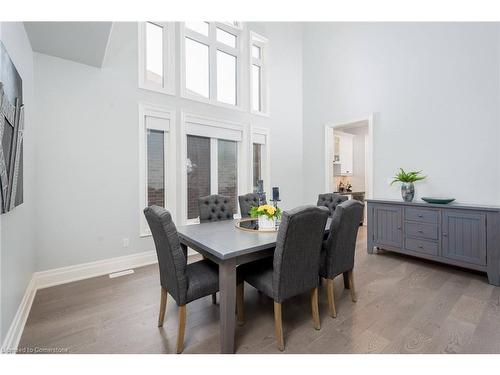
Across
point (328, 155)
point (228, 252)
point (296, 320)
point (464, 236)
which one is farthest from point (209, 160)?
point (464, 236)

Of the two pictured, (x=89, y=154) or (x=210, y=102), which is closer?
(x=89, y=154)

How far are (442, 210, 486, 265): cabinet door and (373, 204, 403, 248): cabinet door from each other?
538 millimetres

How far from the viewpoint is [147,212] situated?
1.79 meters

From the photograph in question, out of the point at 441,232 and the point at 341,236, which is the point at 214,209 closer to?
the point at 341,236

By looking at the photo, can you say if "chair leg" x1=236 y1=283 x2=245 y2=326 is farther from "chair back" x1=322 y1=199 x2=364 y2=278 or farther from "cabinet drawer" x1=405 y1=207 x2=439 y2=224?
"cabinet drawer" x1=405 y1=207 x2=439 y2=224

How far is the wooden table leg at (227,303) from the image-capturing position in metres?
1.58

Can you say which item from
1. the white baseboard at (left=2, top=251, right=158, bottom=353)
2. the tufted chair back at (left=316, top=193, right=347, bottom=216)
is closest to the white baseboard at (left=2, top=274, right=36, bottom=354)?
the white baseboard at (left=2, top=251, right=158, bottom=353)

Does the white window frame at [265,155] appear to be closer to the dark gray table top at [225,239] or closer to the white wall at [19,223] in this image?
the dark gray table top at [225,239]

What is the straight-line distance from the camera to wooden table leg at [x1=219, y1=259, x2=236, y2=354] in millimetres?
1583

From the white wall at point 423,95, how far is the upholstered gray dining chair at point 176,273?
3634 millimetres

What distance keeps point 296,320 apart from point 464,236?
2483 millimetres

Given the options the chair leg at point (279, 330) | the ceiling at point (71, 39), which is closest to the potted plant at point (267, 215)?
the chair leg at point (279, 330)

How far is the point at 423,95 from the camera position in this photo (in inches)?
144

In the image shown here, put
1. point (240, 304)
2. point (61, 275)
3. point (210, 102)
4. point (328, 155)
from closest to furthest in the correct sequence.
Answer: point (240, 304) → point (61, 275) → point (210, 102) → point (328, 155)
